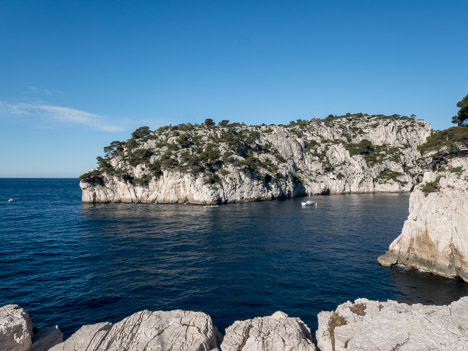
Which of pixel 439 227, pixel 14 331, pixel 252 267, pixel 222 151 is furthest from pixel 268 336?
pixel 222 151

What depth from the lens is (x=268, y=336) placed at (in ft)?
38.9

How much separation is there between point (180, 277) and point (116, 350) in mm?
16557

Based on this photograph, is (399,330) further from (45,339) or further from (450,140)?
(450,140)

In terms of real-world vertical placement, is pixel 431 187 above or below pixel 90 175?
below

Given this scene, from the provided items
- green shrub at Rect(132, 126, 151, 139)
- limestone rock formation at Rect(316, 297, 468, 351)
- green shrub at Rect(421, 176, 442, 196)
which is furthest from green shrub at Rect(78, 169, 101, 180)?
limestone rock formation at Rect(316, 297, 468, 351)

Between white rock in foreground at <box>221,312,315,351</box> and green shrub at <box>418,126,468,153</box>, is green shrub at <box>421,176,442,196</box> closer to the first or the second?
green shrub at <box>418,126,468,153</box>

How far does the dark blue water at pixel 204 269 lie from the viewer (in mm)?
22078

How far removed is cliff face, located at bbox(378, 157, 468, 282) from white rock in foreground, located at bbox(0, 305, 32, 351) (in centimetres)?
3177

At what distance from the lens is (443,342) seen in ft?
30.2

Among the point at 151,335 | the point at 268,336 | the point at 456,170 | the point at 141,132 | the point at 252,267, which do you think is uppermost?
the point at 141,132

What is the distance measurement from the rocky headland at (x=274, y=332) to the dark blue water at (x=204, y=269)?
7.18m

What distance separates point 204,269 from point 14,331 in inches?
774

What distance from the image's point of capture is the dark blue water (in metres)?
22.1

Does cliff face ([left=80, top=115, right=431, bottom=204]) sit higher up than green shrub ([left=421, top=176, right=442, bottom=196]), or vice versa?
cliff face ([left=80, top=115, right=431, bottom=204])
